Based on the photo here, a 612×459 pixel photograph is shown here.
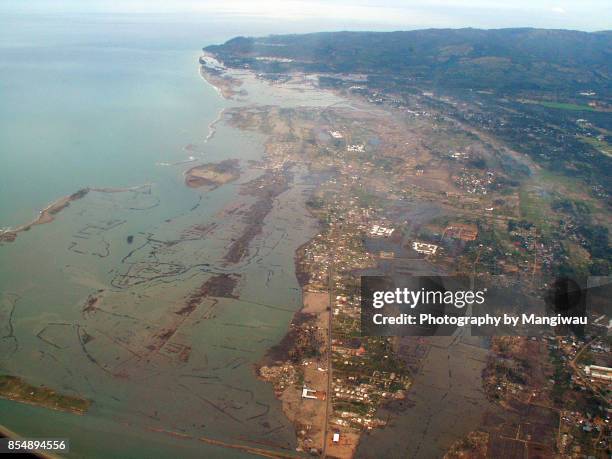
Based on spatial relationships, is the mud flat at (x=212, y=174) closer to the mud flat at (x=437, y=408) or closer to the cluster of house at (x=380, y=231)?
the cluster of house at (x=380, y=231)

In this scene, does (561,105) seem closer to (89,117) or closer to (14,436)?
(89,117)

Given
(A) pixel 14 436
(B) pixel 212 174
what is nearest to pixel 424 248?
(B) pixel 212 174

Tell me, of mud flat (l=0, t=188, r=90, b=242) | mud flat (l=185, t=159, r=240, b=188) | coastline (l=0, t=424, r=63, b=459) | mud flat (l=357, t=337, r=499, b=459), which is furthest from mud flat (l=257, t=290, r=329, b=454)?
mud flat (l=0, t=188, r=90, b=242)

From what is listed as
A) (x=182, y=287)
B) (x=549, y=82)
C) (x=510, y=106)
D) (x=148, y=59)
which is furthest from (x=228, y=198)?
(x=148, y=59)

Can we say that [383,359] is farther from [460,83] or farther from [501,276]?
[460,83]

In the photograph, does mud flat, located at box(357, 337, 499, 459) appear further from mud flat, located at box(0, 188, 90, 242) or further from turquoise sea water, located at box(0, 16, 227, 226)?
turquoise sea water, located at box(0, 16, 227, 226)
